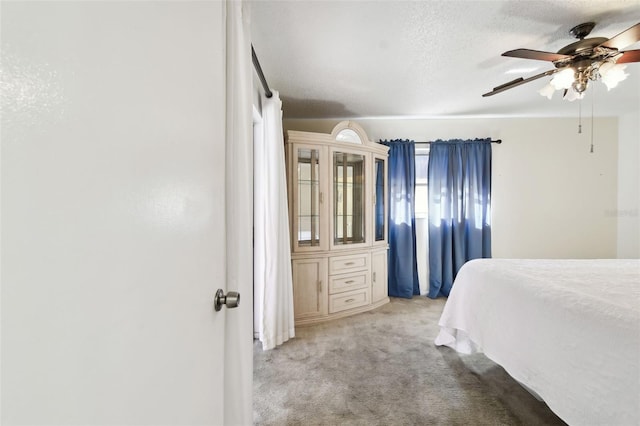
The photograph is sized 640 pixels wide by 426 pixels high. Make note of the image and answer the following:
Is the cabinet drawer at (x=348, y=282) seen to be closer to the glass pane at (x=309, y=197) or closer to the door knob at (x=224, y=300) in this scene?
the glass pane at (x=309, y=197)

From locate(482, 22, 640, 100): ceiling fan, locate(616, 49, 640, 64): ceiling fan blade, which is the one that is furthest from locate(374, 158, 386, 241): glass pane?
locate(616, 49, 640, 64): ceiling fan blade

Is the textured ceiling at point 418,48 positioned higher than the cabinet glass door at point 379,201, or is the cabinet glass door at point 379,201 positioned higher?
the textured ceiling at point 418,48

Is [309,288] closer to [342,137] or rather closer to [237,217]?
[342,137]

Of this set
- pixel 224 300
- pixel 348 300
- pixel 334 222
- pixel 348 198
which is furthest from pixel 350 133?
pixel 224 300

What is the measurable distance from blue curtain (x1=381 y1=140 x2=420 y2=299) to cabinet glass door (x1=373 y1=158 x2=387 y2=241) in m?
0.32

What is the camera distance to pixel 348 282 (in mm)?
3049

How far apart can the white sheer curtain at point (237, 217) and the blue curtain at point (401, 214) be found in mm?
2844

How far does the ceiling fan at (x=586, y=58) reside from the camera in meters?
1.63

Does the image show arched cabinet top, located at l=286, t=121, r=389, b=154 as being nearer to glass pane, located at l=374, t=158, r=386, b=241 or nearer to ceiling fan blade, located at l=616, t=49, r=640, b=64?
glass pane, located at l=374, t=158, r=386, b=241

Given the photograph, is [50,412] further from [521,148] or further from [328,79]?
[521,148]

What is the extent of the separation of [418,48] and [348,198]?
5.07 ft

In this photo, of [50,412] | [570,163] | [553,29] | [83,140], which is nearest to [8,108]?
[83,140]

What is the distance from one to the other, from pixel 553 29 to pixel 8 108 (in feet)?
8.93

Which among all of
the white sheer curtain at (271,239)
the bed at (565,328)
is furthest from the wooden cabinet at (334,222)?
the bed at (565,328)
